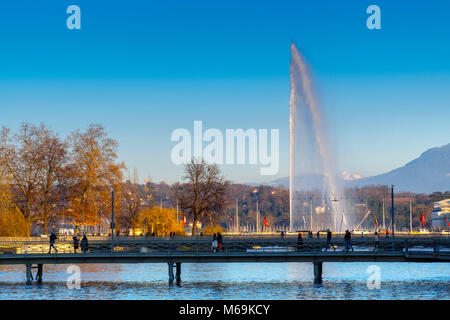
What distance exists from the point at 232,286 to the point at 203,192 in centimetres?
4466

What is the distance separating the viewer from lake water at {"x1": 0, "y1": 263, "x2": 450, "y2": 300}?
168 ft

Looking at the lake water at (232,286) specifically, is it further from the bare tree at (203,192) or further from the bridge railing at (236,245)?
the bare tree at (203,192)

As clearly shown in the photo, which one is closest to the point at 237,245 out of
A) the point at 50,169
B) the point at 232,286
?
the point at 232,286

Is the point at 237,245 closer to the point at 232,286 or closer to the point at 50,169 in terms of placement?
the point at 232,286

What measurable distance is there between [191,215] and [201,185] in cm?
446

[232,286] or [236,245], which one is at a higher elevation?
[236,245]

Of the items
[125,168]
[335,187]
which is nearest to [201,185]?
[125,168]

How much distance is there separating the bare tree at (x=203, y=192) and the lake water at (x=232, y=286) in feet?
79.5

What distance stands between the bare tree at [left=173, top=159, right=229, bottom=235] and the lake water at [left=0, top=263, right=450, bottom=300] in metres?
24.2

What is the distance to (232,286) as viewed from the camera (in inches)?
2302

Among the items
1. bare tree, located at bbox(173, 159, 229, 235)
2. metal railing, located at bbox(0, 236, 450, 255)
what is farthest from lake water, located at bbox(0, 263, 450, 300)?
bare tree, located at bbox(173, 159, 229, 235)

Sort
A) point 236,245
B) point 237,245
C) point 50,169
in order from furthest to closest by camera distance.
Answer: point 50,169, point 236,245, point 237,245

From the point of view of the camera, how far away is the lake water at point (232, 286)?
168 ft
